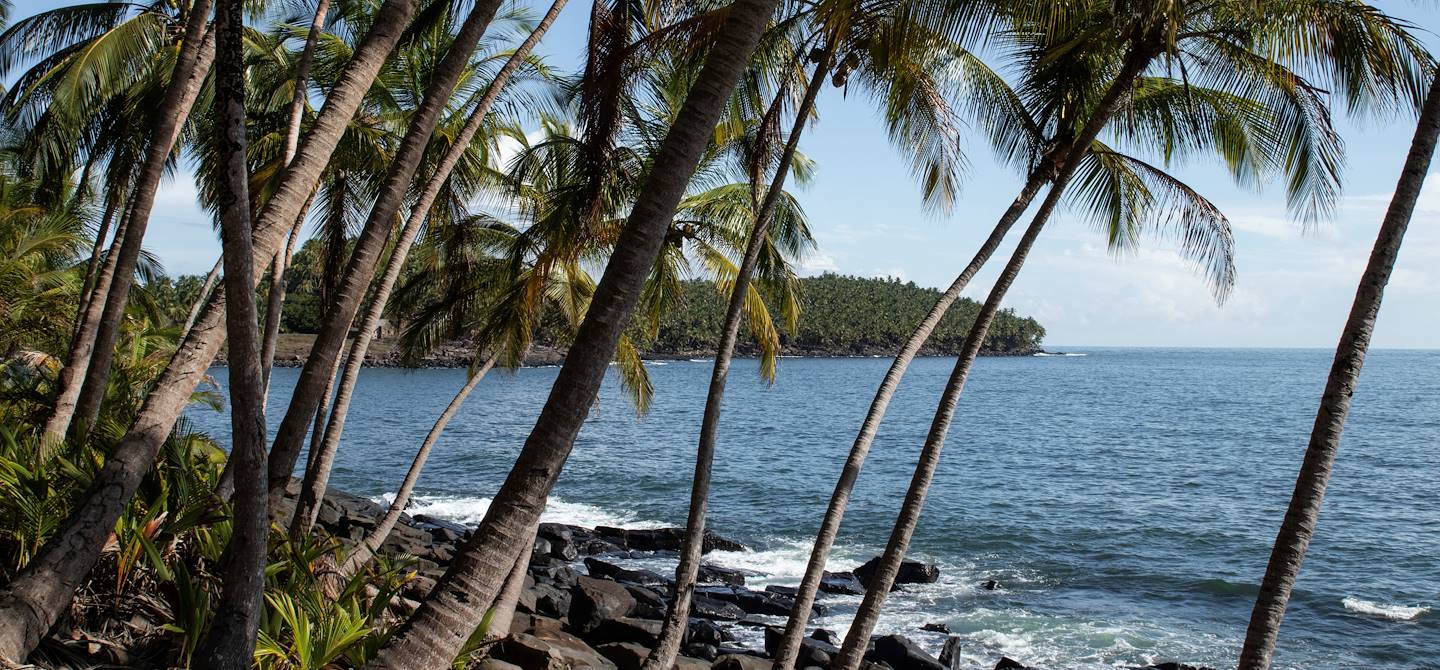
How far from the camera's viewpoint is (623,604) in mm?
13992

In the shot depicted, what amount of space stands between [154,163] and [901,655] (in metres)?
10.5

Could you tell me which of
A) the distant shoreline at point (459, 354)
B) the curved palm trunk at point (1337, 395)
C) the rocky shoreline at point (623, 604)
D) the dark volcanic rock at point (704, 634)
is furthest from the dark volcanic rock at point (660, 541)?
the distant shoreline at point (459, 354)

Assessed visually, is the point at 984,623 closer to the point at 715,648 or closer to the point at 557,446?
the point at 715,648

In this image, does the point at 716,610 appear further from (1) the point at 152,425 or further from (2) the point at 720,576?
(1) the point at 152,425

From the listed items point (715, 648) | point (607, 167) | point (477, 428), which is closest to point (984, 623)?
point (715, 648)

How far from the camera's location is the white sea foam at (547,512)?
25.4m

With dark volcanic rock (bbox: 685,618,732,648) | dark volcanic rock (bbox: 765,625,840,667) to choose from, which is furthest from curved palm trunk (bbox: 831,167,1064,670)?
dark volcanic rock (bbox: 685,618,732,648)

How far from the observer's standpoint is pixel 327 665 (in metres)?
6.16

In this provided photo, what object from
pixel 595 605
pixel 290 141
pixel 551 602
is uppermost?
pixel 290 141

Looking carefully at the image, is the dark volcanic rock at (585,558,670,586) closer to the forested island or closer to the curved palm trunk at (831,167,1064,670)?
the curved palm trunk at (831,167,1064,670)

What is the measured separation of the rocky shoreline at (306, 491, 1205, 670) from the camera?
10.9m

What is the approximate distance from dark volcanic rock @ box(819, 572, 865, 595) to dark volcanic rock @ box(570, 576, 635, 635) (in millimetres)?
4976

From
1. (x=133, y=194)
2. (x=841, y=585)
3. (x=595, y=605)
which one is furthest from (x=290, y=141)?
(x=841, y=585)

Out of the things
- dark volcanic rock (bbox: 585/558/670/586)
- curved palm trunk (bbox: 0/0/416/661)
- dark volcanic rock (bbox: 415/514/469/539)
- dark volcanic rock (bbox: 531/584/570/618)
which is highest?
curved palm trunk (bbox: 0/0/416/661)
